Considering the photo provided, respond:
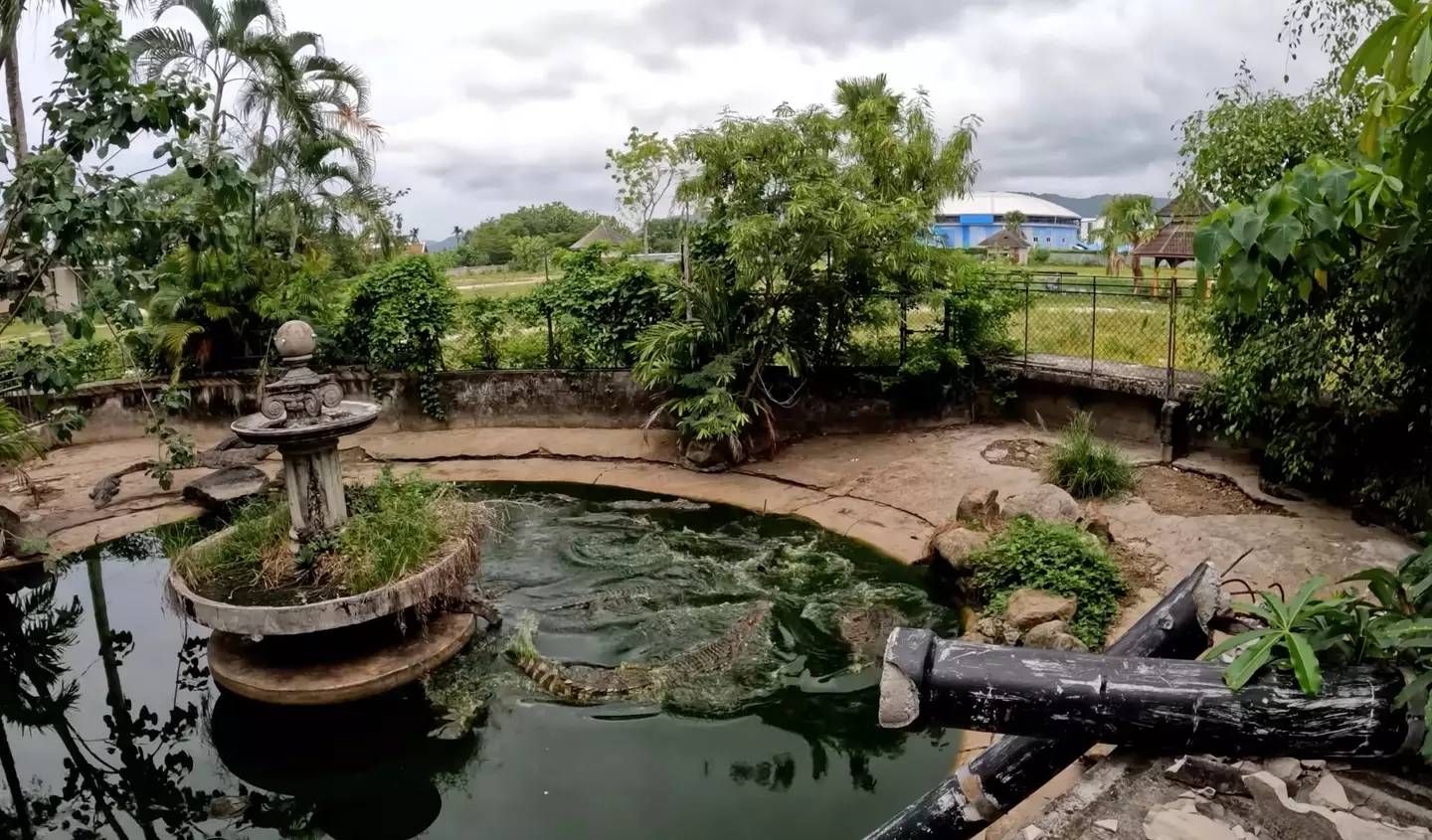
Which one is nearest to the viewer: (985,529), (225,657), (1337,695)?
(1337,695)

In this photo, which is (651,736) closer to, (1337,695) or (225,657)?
(225,657)

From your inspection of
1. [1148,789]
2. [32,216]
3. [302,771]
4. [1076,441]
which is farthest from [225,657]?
[1076,441]

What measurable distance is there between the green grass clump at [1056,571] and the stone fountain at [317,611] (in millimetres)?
3257

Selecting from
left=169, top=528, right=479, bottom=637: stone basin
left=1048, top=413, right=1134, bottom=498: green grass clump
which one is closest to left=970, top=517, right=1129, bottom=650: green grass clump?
left=1048, top=413, right=1134, bottom=498: green grass clump

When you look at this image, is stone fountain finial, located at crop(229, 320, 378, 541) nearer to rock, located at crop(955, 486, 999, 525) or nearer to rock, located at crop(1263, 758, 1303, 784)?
rock, located at crop(955, 486, 999, 525)

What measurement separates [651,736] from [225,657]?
267cm

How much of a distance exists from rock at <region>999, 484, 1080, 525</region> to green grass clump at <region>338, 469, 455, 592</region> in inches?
152

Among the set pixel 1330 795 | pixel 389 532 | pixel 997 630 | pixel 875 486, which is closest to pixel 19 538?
pixel 389 532

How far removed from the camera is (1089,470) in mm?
7039

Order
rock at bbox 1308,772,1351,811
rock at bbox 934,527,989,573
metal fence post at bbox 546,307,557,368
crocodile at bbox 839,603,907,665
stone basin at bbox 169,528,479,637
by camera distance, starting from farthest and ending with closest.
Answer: metal fence post at bbox 546,307,557,368 < rock at bbox 934,527,989,573 < crocodile at bbox 839,603,907,665 < stone basin at bbox 169,528,479,637 < rock at bbox 1308,772,1351,811

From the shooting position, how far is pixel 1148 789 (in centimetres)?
248

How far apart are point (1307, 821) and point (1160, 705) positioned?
49 centimetres

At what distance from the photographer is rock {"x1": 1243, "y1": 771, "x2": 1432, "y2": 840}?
2.23 m

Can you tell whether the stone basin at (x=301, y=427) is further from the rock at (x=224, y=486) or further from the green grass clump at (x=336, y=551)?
the rock at (x=224, y=486)
